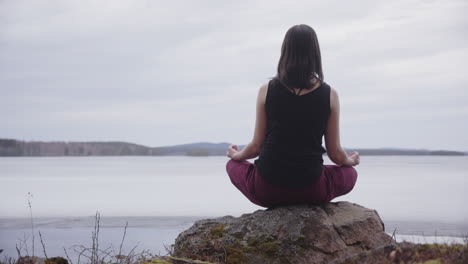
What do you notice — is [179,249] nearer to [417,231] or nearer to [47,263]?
[47,263]

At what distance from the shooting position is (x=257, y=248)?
14.3 feet

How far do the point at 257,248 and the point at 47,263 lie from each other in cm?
230

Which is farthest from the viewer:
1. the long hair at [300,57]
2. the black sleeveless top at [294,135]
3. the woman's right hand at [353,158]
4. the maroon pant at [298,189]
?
the woman's right hand at [353,158]

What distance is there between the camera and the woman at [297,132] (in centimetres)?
407

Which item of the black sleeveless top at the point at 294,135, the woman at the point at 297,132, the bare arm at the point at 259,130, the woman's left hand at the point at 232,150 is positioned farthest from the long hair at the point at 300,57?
the woman's left hand at the point at 232,150

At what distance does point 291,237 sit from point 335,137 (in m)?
0.96

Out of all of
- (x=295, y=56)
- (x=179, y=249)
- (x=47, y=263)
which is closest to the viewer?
(x=295, y=56)

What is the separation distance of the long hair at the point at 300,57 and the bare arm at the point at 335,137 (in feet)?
0.95

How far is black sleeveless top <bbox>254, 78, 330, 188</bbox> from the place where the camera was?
13.6 feet

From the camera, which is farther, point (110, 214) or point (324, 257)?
point (110, 214)

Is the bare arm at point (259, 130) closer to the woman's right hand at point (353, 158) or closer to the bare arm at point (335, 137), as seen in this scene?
the bare arm at point (335, 137)

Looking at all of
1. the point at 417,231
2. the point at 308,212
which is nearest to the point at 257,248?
the point at 308,212

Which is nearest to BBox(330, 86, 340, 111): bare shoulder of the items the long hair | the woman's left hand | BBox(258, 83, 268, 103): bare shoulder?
the long hair

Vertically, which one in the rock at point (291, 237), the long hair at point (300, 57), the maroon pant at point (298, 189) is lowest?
the rock at point (291, 237)
